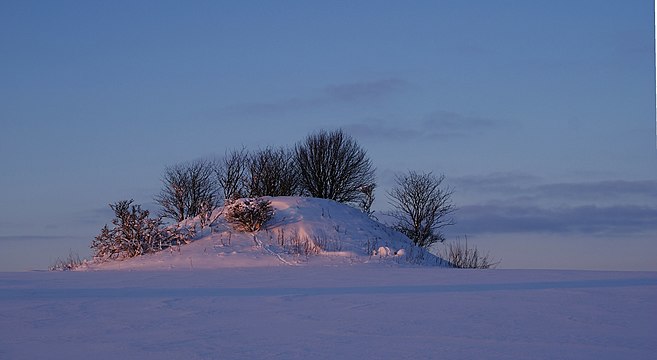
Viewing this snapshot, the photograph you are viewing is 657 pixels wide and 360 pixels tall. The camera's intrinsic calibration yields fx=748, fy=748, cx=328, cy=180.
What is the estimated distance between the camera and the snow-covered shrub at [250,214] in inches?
704

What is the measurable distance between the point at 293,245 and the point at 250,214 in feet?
5.28

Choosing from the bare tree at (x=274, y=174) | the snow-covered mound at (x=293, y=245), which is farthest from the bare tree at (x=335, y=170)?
the snow-covered mound at (x=293, y=245)

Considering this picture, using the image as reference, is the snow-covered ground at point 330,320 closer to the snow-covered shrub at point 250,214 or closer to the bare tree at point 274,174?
the snow-covered shrub at point 250,214

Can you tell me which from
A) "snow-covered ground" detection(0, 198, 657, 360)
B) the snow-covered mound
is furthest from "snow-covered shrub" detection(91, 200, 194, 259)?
"snow-covered ground" detection(0, 198, 657, 360)

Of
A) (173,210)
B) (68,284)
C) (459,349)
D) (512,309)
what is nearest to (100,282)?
(68,284)

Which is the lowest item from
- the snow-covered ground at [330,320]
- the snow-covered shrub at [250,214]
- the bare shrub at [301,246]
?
the snow-covered ground at [330,320]

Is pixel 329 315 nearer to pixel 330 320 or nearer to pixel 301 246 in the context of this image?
pixel 330 320

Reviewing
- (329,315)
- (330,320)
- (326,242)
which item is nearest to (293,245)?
(326,242)

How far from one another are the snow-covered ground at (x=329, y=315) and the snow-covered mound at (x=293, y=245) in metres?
3.48

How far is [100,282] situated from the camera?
421 inches

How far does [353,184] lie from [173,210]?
8091mm

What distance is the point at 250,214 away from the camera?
1791cm

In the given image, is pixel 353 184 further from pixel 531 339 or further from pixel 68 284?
pixel 531 339

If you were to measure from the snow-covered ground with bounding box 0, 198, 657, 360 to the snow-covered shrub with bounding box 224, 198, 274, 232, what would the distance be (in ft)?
18.2
